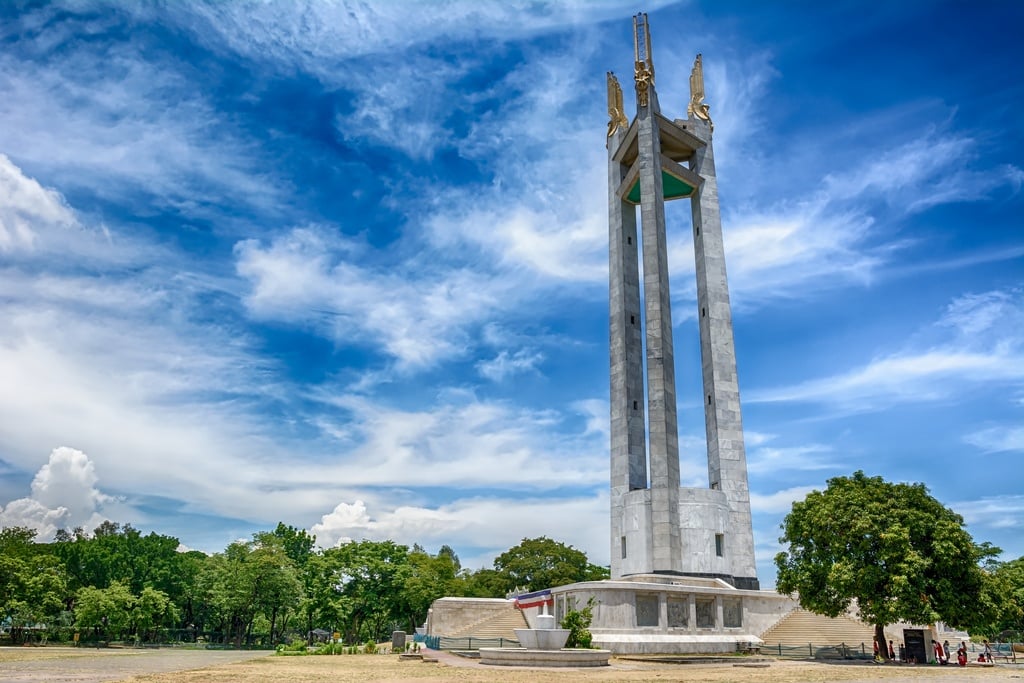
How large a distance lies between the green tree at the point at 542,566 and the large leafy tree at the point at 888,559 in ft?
121

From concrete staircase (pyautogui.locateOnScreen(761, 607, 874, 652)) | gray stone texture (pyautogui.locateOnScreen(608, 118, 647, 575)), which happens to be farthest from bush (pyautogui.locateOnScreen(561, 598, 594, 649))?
gray stone texture (pyautogui.locateOnScreen(608, 118, 647, 575))

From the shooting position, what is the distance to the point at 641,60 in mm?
55625

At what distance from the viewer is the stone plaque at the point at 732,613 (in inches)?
1500

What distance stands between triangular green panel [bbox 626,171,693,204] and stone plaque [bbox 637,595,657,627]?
32152 mm

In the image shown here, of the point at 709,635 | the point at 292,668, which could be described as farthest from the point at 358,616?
the point at 292,668

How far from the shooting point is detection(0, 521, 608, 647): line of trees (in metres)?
48.4

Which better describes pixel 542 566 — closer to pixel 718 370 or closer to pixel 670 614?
pixel 718 370

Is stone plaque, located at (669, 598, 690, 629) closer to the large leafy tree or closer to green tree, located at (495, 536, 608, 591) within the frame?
the large leafy tree

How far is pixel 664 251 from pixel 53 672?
139 ft

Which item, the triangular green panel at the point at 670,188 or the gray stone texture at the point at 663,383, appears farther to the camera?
the triangular green panel at the point at 670,188

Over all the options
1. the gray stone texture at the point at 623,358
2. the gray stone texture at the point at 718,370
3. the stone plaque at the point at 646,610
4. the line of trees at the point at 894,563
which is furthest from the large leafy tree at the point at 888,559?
the gray stone texture at the point at 623,358

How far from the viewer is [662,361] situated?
160 ft

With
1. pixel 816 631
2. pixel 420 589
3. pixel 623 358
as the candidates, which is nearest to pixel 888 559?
pixel 816 631

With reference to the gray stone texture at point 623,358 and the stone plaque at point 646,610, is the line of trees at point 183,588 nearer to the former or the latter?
the gray stone texture at point 623,358
